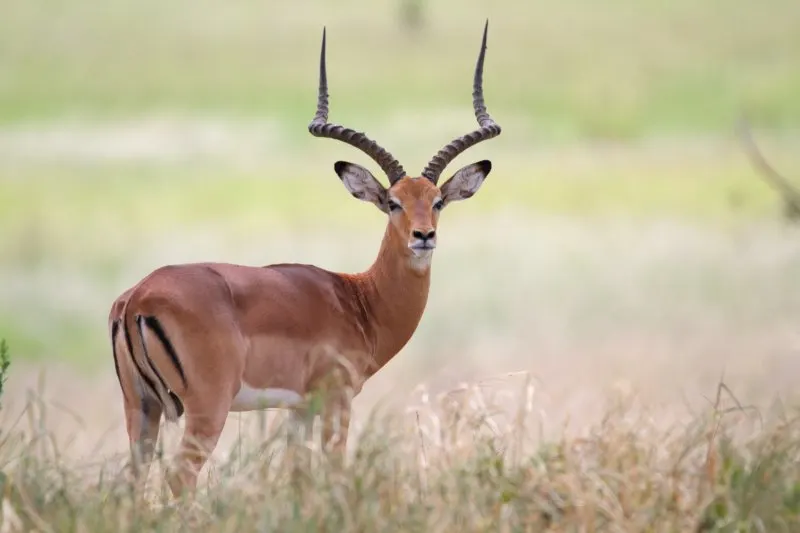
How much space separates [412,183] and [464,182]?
735mm

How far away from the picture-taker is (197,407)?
8.60 m

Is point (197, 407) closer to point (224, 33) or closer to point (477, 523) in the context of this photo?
point (477, 523)

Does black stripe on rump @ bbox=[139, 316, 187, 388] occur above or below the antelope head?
below

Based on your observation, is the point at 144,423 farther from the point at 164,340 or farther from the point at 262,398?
the point at 262,398

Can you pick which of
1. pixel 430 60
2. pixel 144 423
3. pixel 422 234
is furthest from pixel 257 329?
pixel 430 60

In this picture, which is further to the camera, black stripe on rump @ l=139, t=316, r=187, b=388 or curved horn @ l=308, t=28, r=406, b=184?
curved horn @ l=308, t=28, r=406, b=184

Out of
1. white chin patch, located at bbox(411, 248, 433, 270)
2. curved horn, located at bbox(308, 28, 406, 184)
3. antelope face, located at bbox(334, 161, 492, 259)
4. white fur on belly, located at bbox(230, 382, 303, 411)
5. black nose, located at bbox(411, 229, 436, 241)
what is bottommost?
white fur on belly, located at bbox(230, 382, 303, 411)

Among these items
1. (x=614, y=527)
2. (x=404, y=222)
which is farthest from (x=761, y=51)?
(x=614, y=527)

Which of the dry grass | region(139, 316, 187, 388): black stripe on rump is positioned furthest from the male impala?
the dry grass

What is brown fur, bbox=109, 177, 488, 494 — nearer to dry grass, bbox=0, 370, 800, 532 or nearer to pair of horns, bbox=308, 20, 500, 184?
pair of horns, bbox=308, 20, 500, 184

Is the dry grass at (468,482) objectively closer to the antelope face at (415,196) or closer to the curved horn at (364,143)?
the antelope face at (415,196)

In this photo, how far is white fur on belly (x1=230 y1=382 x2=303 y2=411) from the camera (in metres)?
9.01

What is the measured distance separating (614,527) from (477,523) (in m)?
0.62

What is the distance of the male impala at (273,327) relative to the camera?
28.4ft
